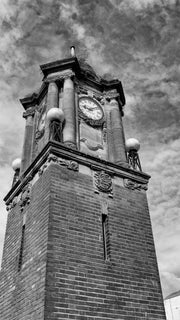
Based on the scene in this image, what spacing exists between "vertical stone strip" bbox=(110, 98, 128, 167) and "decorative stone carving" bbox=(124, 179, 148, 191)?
943mm

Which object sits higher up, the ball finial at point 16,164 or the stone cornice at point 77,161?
the ball finial at point 16,164

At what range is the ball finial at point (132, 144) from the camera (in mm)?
15016

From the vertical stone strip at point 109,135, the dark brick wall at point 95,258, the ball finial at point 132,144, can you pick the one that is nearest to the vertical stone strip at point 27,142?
the vertical stone strip at point 109,135

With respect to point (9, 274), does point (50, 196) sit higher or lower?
higher

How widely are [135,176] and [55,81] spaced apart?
5.91m

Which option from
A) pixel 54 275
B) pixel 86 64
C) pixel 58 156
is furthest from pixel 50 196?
pixel 86 64

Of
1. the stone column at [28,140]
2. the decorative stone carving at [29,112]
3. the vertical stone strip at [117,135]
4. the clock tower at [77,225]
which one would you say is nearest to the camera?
the clock tower at [77,225]

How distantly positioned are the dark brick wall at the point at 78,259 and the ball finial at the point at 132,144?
113 inches

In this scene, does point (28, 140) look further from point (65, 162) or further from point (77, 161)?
point (65, 162)

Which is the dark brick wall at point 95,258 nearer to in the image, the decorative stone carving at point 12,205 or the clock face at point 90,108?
the decorative stone carving at point 12,205

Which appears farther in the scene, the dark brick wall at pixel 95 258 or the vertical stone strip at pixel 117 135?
the vertical stone strip at pixel 117 135

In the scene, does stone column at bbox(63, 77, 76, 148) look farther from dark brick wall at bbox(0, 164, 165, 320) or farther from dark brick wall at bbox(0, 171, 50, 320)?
dark brick wall at bbox(0, 171, 50, 320)

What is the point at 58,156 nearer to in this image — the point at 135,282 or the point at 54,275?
the point at 54,275

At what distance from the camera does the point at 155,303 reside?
35.4 feet
